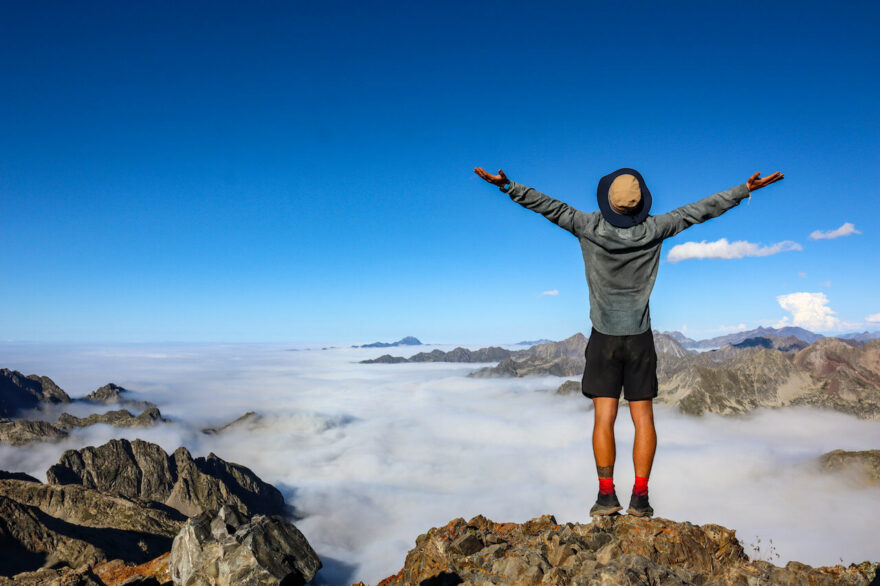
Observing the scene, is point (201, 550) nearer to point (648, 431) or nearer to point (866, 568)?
point (648, 431)

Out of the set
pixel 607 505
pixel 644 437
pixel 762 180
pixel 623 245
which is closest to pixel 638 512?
pixel 607 505

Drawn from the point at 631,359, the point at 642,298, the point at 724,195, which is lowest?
the point at 631,359

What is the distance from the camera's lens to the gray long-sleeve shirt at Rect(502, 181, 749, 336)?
6860mm

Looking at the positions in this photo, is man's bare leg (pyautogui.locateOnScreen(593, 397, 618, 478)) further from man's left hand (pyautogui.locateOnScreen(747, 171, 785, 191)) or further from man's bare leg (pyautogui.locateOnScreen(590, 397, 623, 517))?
man's left hand (pyautogui.locateOnScreen(747, 171, 785, 191))

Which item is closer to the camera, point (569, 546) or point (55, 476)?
point (569, 546)

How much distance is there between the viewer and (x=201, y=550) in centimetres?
1434

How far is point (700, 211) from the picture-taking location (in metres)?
6.81

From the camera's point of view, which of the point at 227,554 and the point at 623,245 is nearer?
the point at 623,245

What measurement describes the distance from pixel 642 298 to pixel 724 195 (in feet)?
6.01

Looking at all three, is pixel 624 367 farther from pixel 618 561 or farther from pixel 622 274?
pixel 618 561

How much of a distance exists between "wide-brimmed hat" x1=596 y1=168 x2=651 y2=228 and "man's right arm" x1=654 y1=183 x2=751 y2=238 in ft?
1.02

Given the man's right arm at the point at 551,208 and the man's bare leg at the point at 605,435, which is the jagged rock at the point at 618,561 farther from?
the man's right arm at the point at 551,208

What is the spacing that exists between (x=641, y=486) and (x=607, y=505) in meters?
0.64

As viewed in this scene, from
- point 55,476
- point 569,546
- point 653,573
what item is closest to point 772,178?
point 653,573
